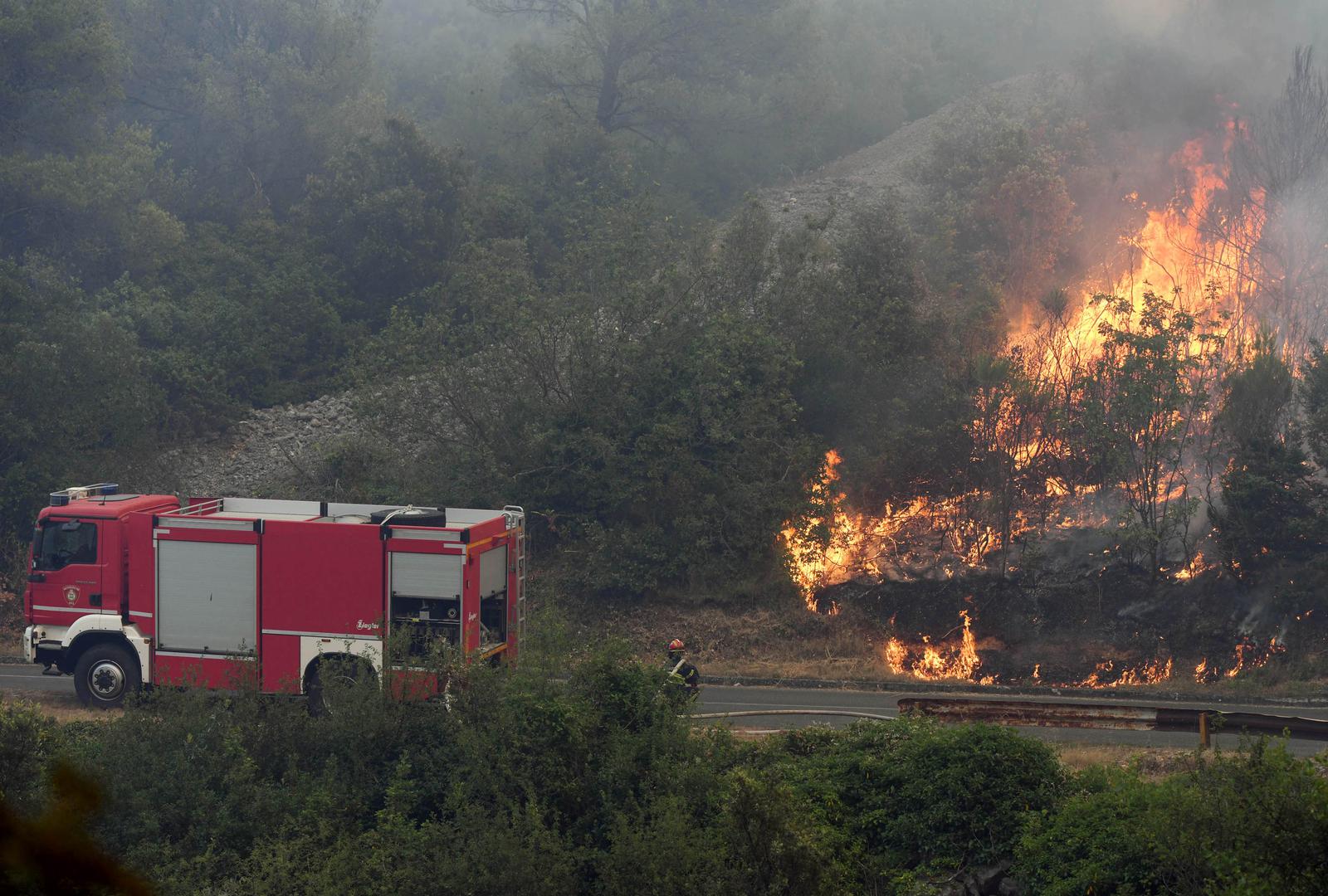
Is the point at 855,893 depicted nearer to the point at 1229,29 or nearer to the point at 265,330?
the point at 265,330

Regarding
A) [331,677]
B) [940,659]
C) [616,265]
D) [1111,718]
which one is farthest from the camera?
[616,265]

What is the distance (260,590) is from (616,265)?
17417 mm

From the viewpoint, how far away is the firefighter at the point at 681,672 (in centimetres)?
1530

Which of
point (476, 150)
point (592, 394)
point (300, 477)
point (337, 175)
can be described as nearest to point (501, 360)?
point (592, 394)

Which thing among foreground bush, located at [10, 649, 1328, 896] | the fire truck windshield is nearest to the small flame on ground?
foreground bush, located at [10, 649, 1328, 896]

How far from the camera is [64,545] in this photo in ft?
58.6

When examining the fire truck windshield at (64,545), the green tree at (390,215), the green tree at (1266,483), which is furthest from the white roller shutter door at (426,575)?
the green tree at (390,215)

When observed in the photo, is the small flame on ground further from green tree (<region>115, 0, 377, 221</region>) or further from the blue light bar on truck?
green tree (<region>115, 0, 377, 221</region>)

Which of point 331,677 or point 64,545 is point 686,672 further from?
point 64,545

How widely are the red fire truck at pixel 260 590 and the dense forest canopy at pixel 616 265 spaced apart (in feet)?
31.9

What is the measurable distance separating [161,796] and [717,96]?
41.3m

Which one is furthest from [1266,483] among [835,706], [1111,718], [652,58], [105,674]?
[652,58]

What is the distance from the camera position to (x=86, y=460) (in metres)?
27.9

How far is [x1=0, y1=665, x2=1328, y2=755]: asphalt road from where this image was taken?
1655 cm
